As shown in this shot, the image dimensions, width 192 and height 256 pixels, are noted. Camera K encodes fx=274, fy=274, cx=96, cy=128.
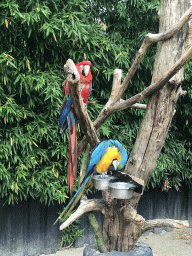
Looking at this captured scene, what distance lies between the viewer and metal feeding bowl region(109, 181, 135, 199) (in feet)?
3.62

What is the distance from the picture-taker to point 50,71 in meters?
2.17

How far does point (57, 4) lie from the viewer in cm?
212

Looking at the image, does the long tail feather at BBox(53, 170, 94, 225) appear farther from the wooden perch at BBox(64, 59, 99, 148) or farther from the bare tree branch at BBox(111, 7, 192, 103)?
the bare tree branch at BBox(111, 7, 192, 103)

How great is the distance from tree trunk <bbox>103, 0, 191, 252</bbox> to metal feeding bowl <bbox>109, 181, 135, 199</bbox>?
149 mm

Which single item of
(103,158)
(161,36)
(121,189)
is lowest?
(121,189)

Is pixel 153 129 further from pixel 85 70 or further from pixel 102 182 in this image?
pixel 85 70

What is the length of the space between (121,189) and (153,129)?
1.04ft

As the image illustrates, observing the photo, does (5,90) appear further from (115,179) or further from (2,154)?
(115,179)

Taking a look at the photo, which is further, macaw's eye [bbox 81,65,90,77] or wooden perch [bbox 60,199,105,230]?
macaw's eye [bbox 81,65,90,77]

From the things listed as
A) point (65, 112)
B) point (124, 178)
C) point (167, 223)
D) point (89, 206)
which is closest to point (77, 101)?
point (65, 112)

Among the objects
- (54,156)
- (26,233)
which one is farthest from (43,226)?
(54,156)

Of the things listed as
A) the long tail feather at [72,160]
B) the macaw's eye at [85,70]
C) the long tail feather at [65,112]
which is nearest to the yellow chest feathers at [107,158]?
the long tail feather at [72,160]

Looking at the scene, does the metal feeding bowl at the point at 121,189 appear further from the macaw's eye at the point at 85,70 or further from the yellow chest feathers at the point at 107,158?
the macaw's eye at the point at 85,70

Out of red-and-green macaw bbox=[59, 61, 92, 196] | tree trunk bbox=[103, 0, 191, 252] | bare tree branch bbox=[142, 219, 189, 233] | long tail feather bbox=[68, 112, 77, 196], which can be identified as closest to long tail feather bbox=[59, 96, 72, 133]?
red-and-green macaw bbox=[59, 61, 92, 196]
